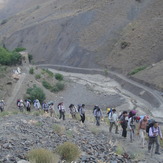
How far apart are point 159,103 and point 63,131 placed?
82.6ft

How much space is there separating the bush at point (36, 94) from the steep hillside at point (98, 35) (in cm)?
1636

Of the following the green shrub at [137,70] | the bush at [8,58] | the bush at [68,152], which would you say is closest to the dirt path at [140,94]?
the green shrub at [137,70]

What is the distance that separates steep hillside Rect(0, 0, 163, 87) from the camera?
5950 cm

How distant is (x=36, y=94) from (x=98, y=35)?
29.9m

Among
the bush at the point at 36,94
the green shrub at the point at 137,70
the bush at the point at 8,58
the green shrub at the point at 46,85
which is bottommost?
the bush at the point at 36,94

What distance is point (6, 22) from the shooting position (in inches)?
4707

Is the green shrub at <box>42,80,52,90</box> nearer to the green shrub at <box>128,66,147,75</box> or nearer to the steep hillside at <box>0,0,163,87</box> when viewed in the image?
the green shrub at <box>128,66,147,75</box>

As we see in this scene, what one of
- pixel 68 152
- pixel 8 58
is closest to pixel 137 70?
pixel 8 58

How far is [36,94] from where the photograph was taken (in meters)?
44.0

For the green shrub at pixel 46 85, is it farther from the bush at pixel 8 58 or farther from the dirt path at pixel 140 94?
the bush at pixel 8 58

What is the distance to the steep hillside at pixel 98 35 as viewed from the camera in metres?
59.5

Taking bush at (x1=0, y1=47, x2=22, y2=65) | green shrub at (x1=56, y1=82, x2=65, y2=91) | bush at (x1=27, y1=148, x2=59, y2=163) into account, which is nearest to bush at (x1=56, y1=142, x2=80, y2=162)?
bush at (x1=27, y1=148, x2=59, y2=163)

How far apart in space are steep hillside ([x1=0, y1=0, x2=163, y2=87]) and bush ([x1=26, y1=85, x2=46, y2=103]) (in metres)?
16.4

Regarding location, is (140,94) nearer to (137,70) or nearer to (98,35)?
(137,70)
